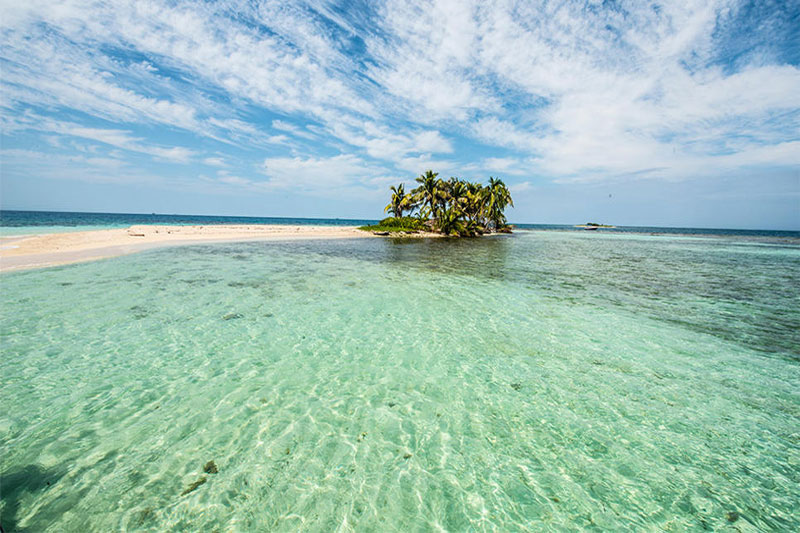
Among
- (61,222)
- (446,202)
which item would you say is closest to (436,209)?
(446,202)

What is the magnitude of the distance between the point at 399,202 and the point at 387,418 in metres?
61.2

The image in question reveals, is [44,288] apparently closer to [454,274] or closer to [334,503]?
[334,503]

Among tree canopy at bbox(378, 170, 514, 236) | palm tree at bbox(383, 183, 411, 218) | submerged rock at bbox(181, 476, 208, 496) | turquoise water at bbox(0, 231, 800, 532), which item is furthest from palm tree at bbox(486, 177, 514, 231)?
submerged rock at bbox(181, 476, 208, 496)

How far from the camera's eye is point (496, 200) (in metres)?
Result: 73.3

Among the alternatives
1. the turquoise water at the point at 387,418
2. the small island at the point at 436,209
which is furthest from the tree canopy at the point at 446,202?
the turquoise water at the point at 387,418

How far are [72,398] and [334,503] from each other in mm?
5140

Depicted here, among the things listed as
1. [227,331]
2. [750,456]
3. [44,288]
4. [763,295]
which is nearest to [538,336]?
[750,456]

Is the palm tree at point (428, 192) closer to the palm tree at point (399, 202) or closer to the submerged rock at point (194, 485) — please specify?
the palm tree at point (399, 202)

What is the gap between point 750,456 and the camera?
4.49 meters

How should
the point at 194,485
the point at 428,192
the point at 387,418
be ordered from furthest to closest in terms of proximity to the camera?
the point at 428,192 < the point at 387,418 < the point at 194,485

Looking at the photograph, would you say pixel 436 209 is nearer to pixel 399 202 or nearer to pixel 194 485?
pixel 399 202

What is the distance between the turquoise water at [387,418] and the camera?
3.58 m

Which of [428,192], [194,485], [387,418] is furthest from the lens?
[428,192]

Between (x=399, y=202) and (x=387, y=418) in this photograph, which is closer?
(x=387, y=418)
